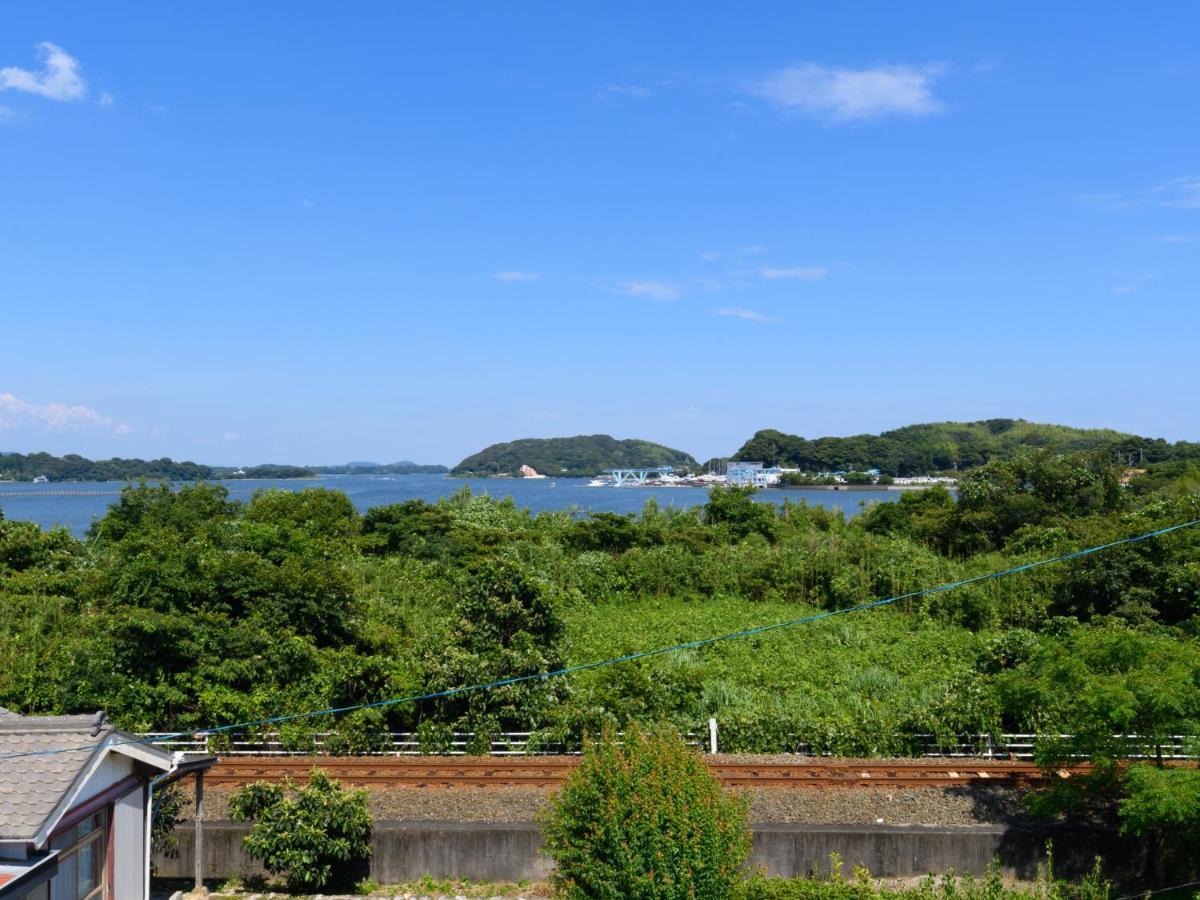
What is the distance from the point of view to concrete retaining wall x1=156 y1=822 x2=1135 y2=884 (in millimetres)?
10359

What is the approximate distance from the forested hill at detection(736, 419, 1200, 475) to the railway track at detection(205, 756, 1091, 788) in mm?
99693

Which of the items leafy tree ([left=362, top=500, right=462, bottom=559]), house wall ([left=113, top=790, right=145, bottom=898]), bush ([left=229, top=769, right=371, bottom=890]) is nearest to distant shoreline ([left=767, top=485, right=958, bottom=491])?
leafy tree ([left=362, top=500, right=462, bottom=559])

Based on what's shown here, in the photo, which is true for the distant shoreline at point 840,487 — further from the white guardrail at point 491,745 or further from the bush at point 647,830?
the bush at point 647,830

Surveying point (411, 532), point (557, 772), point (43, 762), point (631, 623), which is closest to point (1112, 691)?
point (557, 772)

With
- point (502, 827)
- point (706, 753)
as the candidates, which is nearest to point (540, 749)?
point (706, 753)

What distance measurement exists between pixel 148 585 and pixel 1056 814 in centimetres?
1513

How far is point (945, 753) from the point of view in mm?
13930

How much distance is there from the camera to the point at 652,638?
22.0 meters

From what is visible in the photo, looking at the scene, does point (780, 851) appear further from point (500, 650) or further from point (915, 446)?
point (915, 446)

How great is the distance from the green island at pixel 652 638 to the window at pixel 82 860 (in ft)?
20.8

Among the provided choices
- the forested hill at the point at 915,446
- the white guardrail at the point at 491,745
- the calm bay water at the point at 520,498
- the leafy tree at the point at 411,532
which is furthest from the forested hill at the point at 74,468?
the white guardrail at the point at 491,745

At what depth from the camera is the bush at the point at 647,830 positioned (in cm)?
729

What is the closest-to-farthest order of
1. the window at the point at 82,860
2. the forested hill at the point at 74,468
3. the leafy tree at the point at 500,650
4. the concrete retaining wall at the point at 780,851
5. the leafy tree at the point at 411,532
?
the window at the point at 82,860 → the concrete retaining wall at the point at 780,851 → the leafy tree at the point at 500,650 → the leafy tree at the point at 411,532 → the forested hill at the point at 74,468

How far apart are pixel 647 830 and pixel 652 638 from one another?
14.7 m
